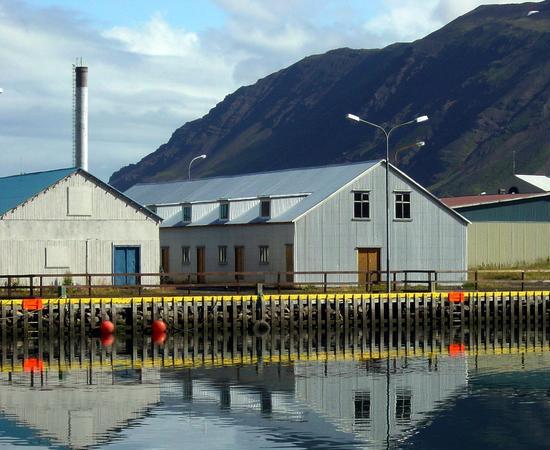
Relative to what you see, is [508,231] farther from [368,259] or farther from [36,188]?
[36,188]

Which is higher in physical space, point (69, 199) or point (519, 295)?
point (69, 199)

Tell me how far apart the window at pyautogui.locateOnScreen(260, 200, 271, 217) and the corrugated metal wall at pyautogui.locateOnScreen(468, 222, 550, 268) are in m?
17.6

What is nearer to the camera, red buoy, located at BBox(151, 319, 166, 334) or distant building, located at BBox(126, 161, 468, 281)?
red buoy, located at BBox(151, 319, 166, 334)

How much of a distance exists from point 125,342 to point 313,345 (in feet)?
29.9

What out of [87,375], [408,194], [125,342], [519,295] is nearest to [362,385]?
[87,375]

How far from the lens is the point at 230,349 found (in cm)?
6078

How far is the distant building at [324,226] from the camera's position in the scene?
82.7 meters

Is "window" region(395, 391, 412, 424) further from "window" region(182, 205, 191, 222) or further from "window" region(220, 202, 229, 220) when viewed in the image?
"window" region(182, 205, 191, 222)

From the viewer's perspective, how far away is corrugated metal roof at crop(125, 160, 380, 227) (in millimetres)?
84375

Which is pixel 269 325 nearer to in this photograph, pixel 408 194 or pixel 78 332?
pixel 78 332

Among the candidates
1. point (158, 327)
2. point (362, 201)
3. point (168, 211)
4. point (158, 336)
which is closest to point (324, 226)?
point (362, 201)

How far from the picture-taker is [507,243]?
9706 cm

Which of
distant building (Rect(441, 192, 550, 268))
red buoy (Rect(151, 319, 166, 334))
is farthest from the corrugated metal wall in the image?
red buoy (Rect(151, 319, 166, 334))

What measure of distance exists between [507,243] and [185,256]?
24.1m
